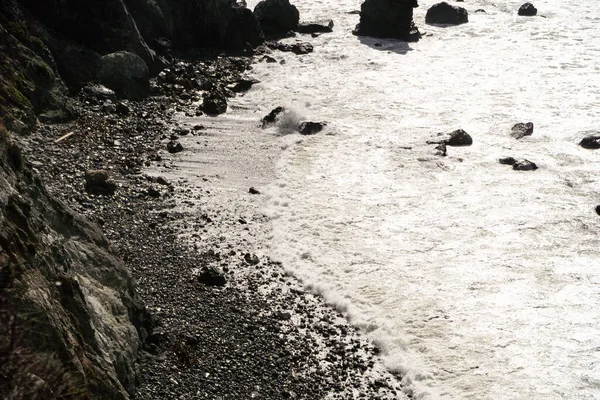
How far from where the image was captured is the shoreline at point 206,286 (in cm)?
991

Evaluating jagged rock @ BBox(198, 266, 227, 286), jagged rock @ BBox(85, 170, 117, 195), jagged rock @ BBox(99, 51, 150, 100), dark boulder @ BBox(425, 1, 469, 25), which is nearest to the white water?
jagged rock @ BBox(198, 266, 227, 286)

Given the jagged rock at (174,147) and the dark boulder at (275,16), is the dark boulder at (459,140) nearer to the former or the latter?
the jagged rock at (174,147)

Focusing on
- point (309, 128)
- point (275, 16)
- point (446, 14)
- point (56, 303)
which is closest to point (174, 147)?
point (309, 128)

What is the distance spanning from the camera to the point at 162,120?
63.5ft

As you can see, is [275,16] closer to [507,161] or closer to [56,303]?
[507,161]

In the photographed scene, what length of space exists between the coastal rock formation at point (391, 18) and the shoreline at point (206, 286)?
13298mm

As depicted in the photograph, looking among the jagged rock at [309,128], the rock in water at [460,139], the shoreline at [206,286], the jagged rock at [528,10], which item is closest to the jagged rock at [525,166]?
the rock in water at [460,139]

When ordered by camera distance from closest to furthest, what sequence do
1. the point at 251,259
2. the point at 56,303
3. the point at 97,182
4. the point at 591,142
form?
the point at 56,303 < the point at 251,259 < the point at 97,182 < the point at 591,142

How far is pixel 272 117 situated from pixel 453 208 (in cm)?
683

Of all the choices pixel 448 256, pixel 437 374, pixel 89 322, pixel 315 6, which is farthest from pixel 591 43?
pixel 89 322

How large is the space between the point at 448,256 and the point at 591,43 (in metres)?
18.1

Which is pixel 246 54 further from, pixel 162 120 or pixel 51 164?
pixel 51 164

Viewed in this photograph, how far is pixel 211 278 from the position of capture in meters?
12.2

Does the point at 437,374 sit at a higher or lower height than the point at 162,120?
lower
